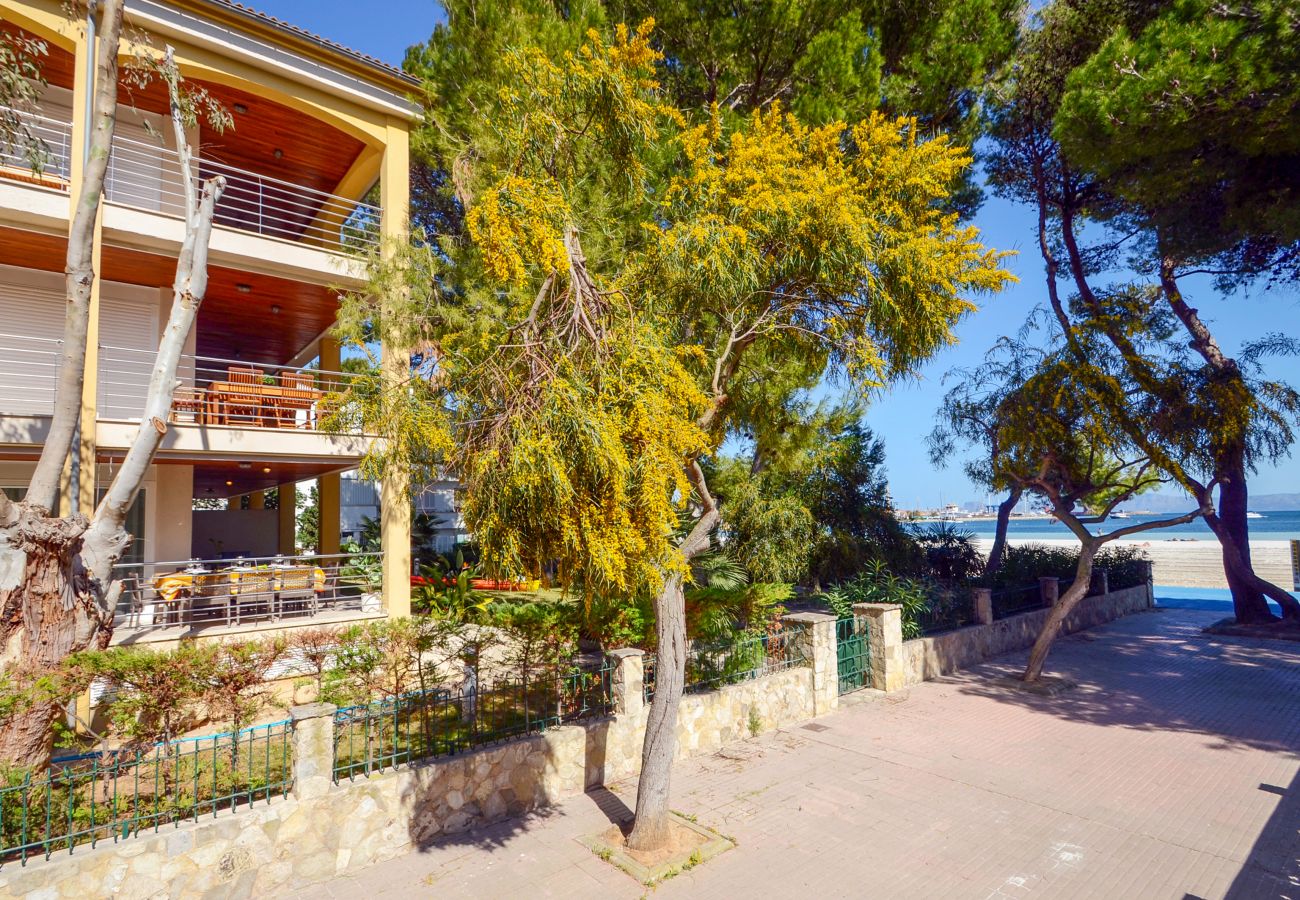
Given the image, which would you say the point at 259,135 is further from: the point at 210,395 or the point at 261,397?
the point at 261,397

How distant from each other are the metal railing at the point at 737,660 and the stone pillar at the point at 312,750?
380 centimetres

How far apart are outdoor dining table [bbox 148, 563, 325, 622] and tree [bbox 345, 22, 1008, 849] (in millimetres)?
5893

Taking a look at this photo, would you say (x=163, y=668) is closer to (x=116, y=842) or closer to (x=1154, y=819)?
(x=116, y=842)

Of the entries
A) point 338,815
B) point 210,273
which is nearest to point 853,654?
point 338,815

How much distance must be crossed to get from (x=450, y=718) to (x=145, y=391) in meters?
9.70

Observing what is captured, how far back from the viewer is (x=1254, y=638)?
1611 centimetres

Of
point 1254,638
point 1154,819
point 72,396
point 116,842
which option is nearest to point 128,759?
point 116,842

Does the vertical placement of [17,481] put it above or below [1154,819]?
above

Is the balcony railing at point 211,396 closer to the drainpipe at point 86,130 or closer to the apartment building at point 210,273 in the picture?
the apartment building at point 210,273

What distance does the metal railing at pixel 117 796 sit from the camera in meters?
4.77

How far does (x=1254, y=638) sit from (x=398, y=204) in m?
21.2

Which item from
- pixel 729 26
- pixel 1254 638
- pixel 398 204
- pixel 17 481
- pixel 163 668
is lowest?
pixel 1254 638

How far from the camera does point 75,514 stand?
22.5ft

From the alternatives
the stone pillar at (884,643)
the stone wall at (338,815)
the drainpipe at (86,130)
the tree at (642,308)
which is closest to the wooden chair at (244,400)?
the drainpipe at (86,130)
